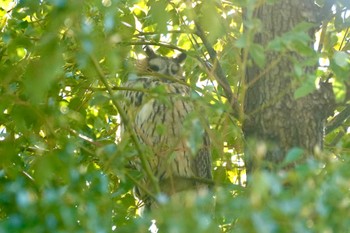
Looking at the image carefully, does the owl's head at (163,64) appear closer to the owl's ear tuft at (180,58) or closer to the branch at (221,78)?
the owl's ear tuft at (180,58)

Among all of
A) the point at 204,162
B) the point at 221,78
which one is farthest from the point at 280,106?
the point at 204,162

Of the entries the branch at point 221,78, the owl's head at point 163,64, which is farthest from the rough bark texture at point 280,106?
the owl's head at point 163,64

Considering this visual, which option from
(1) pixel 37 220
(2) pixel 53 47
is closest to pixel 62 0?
(2) pixel 53 47

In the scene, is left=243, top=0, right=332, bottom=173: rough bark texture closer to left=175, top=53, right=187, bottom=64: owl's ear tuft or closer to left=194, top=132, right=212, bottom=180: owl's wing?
left=194, top=132, right=212, bottom=180: owl's wing

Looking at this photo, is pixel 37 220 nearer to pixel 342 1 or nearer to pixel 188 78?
pixel 342 1

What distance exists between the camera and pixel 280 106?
2650 mm

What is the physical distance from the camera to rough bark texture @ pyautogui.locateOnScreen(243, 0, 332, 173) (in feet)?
8.59

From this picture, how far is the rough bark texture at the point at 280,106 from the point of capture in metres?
2.62

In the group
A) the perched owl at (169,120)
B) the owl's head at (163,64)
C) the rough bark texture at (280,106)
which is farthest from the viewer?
the owl's head at (163,64)

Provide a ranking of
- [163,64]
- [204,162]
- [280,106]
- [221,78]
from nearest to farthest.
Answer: [280,106] < [221,78] < [204,162] < [163,64]

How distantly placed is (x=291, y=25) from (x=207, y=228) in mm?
1487

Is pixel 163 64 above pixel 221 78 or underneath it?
underneath

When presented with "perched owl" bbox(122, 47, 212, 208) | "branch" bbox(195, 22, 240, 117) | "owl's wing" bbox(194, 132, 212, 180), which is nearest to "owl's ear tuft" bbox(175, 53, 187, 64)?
"perched owl" bbox(122, 47, 212, 208)

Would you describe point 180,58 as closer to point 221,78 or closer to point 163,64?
point 163,64
